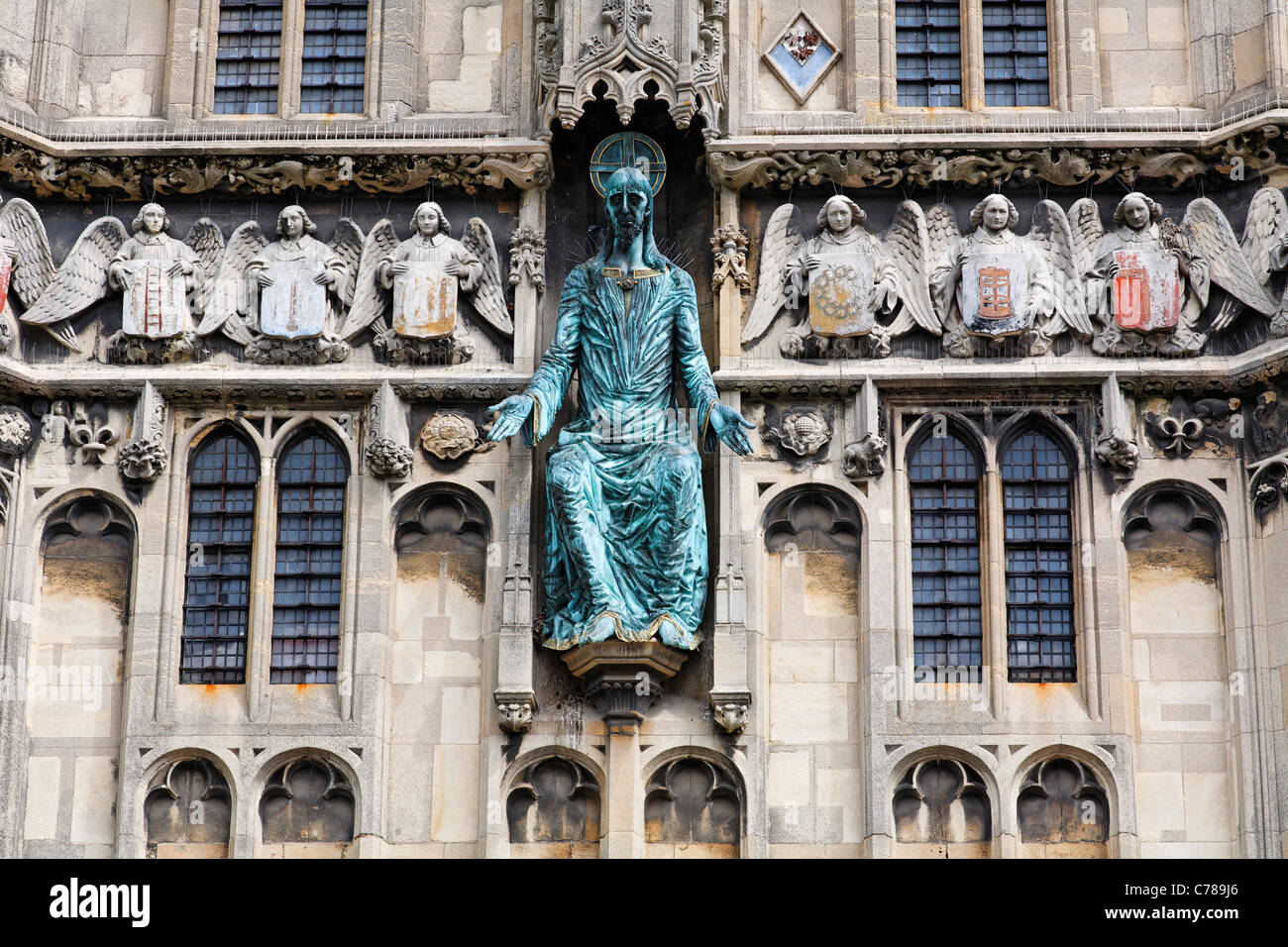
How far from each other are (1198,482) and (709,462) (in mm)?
3921

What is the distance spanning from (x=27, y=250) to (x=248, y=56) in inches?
104

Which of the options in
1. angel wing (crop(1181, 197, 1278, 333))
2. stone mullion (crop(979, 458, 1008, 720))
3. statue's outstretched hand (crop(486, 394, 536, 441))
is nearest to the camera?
statue's outstretched hand (crop(486, 394, 536, 441))

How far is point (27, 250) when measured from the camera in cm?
2728

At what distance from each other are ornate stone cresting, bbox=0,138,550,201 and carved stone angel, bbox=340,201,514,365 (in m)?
0.35

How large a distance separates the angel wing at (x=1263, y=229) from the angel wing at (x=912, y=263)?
2587 millimetres

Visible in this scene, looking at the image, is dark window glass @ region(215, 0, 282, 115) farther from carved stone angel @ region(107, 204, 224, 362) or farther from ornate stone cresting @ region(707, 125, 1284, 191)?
ornate stone cresting @ region(707, 125, 1284, 191)

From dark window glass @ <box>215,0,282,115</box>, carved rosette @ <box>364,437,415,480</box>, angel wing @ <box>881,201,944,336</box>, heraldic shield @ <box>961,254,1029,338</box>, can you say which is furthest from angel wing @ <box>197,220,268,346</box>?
heraldic shield @ <box>961,254,1029,338</box>

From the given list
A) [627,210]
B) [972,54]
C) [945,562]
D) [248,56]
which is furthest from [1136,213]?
[248,56]

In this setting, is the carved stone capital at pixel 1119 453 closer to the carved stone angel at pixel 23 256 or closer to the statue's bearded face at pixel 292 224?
the statue's bearded face at pixel 292 224

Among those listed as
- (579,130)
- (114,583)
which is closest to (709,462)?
(579,130)

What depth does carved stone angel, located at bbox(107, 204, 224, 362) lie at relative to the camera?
2706 cm

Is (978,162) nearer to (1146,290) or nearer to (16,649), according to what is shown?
(1146,290)

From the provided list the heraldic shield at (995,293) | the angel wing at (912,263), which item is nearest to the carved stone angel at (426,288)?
the angel wing at (912,263)

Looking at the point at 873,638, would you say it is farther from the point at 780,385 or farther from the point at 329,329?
the point at 329,329
